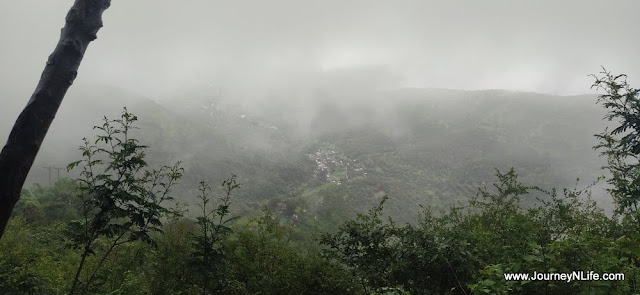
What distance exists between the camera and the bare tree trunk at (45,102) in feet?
9.12

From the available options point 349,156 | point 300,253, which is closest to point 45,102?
point 300,253

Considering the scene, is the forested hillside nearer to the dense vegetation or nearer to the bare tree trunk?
the dense vegetation

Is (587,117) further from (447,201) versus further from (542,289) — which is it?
(542,289)

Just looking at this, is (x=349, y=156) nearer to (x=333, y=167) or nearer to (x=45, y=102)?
(x=333, y=167)

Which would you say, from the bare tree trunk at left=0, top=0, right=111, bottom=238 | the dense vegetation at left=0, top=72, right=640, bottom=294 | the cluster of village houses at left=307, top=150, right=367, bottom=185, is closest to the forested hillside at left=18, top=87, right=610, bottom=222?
the cluster of village houses at left=307, top=150, right=367, bottom=185

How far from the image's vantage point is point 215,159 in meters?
153

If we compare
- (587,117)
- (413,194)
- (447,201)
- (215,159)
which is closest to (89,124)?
(215,159)

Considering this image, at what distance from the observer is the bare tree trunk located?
9.12 ft

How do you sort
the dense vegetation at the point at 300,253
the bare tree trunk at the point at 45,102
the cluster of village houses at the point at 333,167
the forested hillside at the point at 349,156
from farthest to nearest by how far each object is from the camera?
the cluster of village houses at the point at 333,167 → the forested hillside at the point at 349,156 → the dense vegetation at the point at 300,253 → the bare tree trunk at the point at 45,102

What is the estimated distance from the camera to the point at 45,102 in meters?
3.06

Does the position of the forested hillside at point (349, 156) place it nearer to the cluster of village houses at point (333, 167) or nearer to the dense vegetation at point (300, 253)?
the cluster of village houses at point (333, 167)

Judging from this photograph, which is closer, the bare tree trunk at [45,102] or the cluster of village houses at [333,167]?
the bare tree trunk at [45,102]

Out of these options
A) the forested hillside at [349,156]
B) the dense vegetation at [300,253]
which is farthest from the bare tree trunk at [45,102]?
the forested hillside at [349,156]

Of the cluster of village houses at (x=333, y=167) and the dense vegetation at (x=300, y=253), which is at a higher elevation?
the cluster of village houses at (x=333, y=167)
